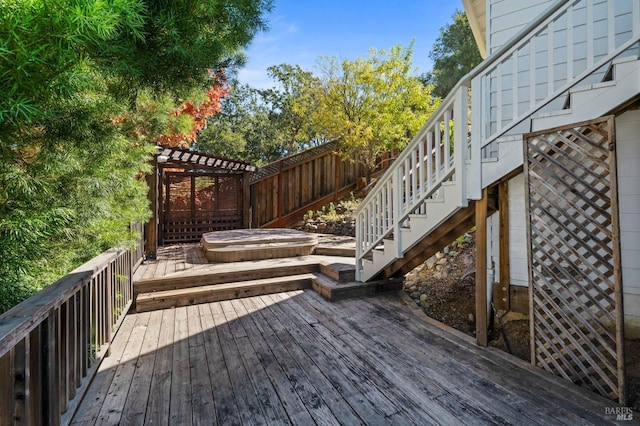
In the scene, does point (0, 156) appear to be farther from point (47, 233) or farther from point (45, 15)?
point (45, 15)

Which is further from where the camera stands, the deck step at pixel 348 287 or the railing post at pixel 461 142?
the deck step at pixel 348 287

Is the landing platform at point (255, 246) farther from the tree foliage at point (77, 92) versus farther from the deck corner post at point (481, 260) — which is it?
the deck corner post at point (481, 260)

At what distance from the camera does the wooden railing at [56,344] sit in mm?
1043

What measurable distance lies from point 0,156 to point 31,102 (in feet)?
2.19

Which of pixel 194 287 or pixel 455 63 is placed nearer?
pixel 194 287

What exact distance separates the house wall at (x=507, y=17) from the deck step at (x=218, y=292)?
3834mm

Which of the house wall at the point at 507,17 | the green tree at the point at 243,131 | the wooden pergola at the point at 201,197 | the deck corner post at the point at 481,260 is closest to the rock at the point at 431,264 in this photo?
the deck corner post at the point at 481,260

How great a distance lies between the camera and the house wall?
3294mm

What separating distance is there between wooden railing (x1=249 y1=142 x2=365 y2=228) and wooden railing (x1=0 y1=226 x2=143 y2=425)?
5.30m

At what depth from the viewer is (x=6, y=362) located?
1.01 meters

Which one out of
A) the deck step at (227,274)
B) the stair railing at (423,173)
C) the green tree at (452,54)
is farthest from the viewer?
the green tree at (452,54)

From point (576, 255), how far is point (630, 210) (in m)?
1.23

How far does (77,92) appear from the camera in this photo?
Result: 1436 millimetres

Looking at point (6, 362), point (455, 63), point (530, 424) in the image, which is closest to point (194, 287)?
point (6, 362)
